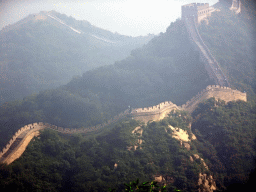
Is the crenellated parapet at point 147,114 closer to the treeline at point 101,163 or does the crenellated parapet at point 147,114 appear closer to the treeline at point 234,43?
the treeline at point 101,163

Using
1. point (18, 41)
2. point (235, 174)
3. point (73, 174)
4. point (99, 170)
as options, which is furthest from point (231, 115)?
point (18, 41)

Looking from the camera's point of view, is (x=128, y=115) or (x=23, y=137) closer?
(x=23, y=137)

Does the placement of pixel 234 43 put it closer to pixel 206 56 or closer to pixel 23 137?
pixel 206 56

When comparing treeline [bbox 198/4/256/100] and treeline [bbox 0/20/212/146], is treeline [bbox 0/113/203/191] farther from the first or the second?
treeline [bbox 198/4/256/100]

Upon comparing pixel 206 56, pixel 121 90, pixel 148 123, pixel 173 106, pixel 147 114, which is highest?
pixel 206 56

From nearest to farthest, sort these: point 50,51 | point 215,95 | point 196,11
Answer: point 215,95, point 196,11, point 50,51

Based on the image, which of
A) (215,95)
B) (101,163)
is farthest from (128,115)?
(215,95)

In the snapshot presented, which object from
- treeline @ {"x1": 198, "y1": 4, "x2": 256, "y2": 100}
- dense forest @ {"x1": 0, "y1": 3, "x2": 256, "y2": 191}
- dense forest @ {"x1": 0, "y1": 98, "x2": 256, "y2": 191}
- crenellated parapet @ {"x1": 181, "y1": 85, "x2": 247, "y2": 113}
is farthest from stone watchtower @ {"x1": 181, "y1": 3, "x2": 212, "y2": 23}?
dense forest @ {"x1": 0, "y1": 98, "x2": 256, "y2": 191}
